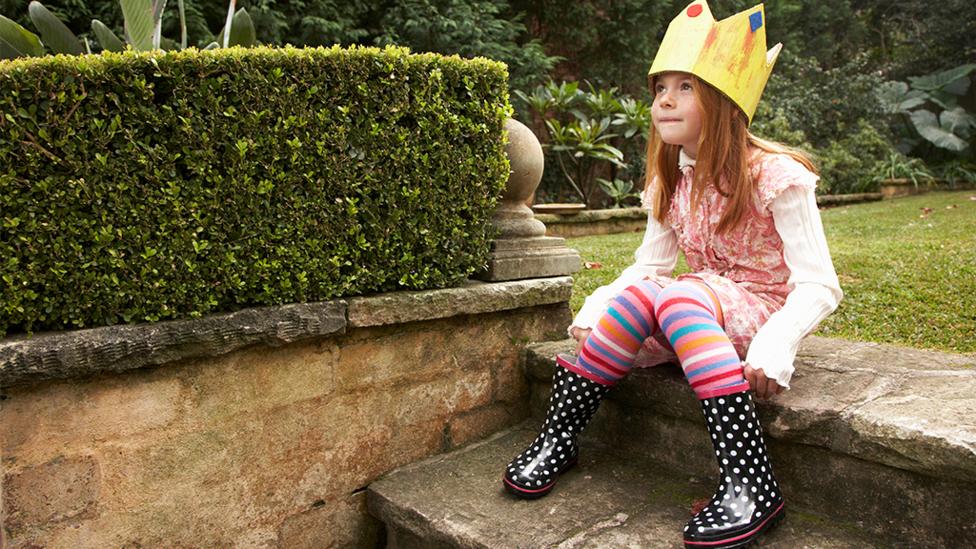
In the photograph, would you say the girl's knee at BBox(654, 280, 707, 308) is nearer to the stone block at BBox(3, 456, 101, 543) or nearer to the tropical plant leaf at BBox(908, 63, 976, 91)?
the stone block at BBox(3, 456, 101, 543)

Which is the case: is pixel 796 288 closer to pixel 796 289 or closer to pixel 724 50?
pixel 796 289

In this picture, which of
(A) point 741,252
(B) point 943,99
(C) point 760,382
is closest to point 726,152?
(A) point 741,252

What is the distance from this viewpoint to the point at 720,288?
6.61 feet

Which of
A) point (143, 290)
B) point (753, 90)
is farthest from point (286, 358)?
point (753, 90)

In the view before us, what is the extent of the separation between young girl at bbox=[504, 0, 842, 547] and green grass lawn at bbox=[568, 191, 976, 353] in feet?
4.15

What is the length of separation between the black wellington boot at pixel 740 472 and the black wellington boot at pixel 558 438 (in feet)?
1.30

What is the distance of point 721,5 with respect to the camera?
12398 millimetres

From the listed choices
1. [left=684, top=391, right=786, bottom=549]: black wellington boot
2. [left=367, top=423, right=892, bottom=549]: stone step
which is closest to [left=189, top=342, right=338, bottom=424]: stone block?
[left=367, top=423, right=892, bottom=549]: stone step

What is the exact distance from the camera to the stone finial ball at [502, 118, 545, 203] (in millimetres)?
2605

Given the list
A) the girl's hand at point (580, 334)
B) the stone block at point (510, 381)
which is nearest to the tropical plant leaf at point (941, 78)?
the stone block at point (510, 381)

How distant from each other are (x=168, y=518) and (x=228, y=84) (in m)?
1.17

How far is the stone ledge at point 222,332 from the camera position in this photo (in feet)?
5.63

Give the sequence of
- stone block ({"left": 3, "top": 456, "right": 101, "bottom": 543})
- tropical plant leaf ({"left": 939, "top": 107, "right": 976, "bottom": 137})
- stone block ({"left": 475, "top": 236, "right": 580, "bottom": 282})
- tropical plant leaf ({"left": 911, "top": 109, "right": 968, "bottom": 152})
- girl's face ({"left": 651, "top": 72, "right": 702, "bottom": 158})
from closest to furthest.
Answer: stone block ({"left": 3, "top": 456, "right": 101, "bottom": 543})
girl's face ({"left": 651, "top": 72, "right": 702, "bottom": 158})
stone block ({"left": 475, "top": 236, "right": 580, "bottom": 282})
tropical plant leaf ({"left": 911, "top": 109, "right": 968, "bottom": 152})
tropical plant leaf ({"left": 939, "top": 107, "right": 976, "bottom": 137})

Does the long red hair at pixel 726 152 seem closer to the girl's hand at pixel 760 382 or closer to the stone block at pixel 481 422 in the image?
the girl's hand at pixel 760 382
